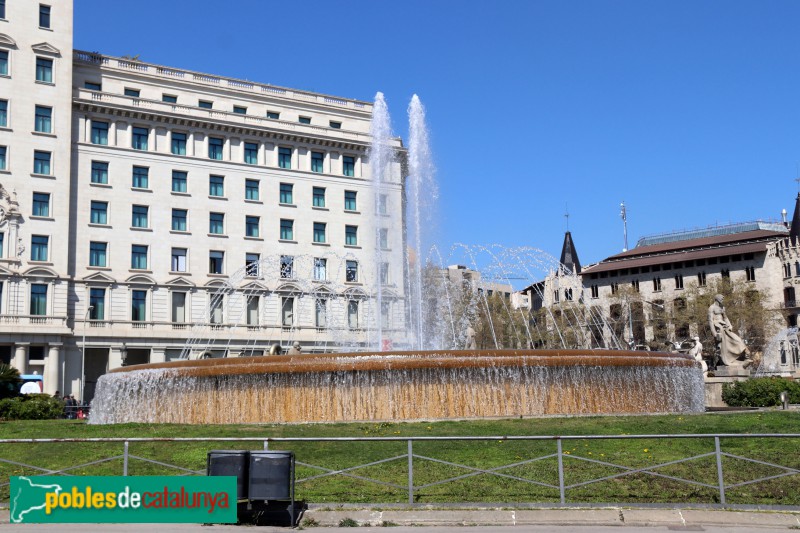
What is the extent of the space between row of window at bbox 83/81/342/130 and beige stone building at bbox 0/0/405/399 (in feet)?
0.38

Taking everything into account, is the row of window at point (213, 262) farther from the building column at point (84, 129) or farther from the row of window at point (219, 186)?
the building column at point (84, 129)

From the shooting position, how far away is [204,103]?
70.7m

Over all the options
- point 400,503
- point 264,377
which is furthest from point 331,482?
point 264,377

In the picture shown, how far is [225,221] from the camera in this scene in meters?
68.7

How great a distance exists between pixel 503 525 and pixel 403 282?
56.0 m

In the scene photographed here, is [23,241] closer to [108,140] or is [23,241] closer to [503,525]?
[108,140]

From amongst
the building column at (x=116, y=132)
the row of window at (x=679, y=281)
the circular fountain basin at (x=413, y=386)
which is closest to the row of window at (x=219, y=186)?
the building column at (x=116, y=132)

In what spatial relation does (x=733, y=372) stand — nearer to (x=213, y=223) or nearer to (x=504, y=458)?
(x=504, y=458)

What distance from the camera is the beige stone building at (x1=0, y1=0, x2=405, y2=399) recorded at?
2382 inches

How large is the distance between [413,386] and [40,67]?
51.5 m

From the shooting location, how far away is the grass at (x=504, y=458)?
12.7 m

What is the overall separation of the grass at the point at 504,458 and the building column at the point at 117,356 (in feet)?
141

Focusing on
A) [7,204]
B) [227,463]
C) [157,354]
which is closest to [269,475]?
[227,463]

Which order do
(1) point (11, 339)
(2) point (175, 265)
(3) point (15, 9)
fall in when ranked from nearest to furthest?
(1) point (11, 339) → (3) point (15, 9) → (2) point (175, 265)
